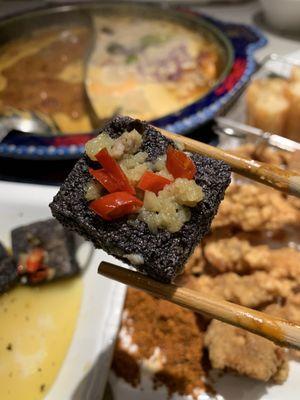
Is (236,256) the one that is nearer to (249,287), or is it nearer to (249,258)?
(249,258)

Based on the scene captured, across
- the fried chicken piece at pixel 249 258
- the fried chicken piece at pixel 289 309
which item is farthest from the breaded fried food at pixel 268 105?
the fried chicken piece at pixel 289 309

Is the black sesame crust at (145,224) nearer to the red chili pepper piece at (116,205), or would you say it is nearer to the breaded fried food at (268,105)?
the red chili pepper piece at (116,205)

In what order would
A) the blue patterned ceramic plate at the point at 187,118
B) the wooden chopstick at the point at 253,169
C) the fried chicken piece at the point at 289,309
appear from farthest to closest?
1. the blue patterned ceramic plate at the point at 187,118
2. the fried chicken piece at the point at 289,309
3. the wooden chopstick at the point at 253,169

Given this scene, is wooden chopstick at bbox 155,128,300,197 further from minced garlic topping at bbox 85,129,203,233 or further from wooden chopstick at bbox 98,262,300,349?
wooden chopstick at bbox 98,262,300,349

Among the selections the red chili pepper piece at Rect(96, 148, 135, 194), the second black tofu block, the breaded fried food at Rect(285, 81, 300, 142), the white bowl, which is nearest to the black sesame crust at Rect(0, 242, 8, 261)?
the second black tofu block

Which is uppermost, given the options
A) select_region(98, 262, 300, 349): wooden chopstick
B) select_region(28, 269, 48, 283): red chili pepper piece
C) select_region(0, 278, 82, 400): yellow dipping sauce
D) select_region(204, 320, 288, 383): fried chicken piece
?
select_region(98, 262, 300, 349): wooden chopstick

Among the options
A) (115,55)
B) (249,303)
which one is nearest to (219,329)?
(249,303)
